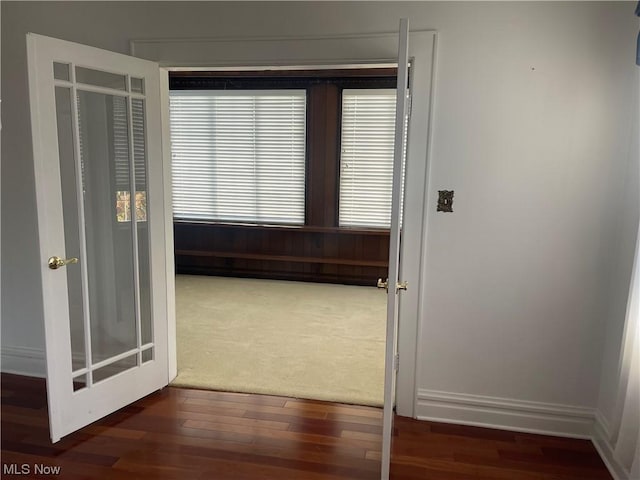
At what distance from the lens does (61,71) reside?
2.22 m

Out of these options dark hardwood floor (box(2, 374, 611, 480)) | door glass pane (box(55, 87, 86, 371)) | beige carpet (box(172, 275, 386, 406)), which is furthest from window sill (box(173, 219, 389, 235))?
door glass pane (box(55, 87, 86, 371))

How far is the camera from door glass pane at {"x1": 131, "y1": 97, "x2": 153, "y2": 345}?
257 cm

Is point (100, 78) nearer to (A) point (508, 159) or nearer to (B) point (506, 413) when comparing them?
(A) point (508, 159)

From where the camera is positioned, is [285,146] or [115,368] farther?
[285,146]

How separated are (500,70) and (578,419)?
72.6 inches

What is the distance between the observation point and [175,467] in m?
2.18

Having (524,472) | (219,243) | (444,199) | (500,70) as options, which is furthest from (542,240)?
(219,243)

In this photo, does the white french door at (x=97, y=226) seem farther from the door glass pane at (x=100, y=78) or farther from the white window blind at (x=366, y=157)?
the white window blind at (x=366, y=157)

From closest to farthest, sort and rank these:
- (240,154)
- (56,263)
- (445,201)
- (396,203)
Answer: (396,203)
(56,263)
(445,201)
(240,154)

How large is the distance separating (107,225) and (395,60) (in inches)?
69.5

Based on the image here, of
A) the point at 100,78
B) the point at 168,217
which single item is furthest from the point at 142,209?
the point at 100,78

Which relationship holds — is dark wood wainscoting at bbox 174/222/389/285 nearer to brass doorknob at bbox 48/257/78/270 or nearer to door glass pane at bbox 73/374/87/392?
door glass pane at bbox 73/374/87/392

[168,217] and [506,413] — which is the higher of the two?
[168,217]

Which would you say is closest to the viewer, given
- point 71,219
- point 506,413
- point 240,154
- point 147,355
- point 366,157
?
point 71,219
